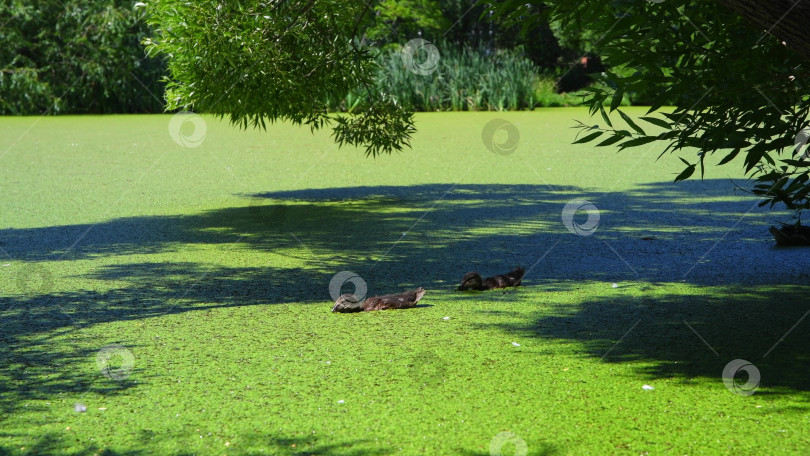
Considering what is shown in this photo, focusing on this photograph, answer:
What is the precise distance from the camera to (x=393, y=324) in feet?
10.0

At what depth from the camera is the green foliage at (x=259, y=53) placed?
14.0 ft

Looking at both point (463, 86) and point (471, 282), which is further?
point (463, 86)

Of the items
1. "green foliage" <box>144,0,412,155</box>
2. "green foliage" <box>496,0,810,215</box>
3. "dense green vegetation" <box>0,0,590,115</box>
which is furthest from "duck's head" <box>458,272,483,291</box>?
"dense green vegetation" <box>0,0,590,115</box>

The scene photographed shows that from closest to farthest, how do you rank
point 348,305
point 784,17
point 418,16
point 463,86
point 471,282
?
point 784,17 < point 348,305 < point 471,282 < point 463,86 < point 418,16

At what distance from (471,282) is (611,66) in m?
1.23

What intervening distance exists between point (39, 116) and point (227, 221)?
8156mm

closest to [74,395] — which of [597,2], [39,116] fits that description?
[597,2]

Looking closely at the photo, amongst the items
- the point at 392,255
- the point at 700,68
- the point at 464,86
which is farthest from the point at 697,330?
the point at 464,86

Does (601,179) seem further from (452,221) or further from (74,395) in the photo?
(74,395)

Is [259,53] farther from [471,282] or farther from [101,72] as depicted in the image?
[101,72]

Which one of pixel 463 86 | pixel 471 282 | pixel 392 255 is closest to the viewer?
pixel 471 282

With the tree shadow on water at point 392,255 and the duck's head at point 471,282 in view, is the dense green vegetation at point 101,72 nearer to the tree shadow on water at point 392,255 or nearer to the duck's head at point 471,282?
the tree shadow on water at point 392,255

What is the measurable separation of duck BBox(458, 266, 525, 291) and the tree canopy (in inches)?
26.5

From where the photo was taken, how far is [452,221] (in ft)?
16.8
